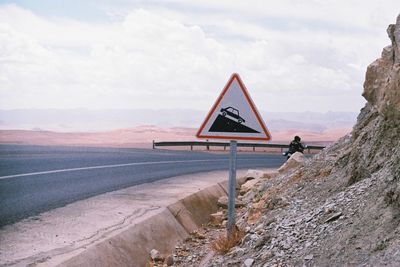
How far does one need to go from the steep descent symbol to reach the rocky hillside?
1247mm

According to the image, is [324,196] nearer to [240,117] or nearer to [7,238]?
[240,117]

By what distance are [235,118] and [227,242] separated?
1.58 m

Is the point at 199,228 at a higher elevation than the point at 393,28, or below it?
below

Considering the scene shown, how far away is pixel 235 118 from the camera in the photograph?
20.4 feet

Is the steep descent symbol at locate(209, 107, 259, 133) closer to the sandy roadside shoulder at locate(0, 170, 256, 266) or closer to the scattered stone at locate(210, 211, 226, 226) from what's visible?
the sandy roadside shoulder at locate(0, 170, 256, 266)

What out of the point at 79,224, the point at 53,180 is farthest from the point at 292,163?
the point at 79,224

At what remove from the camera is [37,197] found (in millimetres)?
10586

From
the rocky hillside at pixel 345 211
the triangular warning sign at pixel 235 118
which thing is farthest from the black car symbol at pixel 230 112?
the rocky hillside at pixel 345 211

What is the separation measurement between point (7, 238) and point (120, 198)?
153 inches

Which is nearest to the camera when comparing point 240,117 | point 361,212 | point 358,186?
point 361,212

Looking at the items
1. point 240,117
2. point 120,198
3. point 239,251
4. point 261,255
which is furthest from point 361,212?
point 120,198

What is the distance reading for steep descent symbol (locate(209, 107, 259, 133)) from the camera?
6195 millimetres

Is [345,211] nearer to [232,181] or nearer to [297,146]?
[232,181]

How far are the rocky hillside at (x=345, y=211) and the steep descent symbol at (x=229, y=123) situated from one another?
4.09 ft
